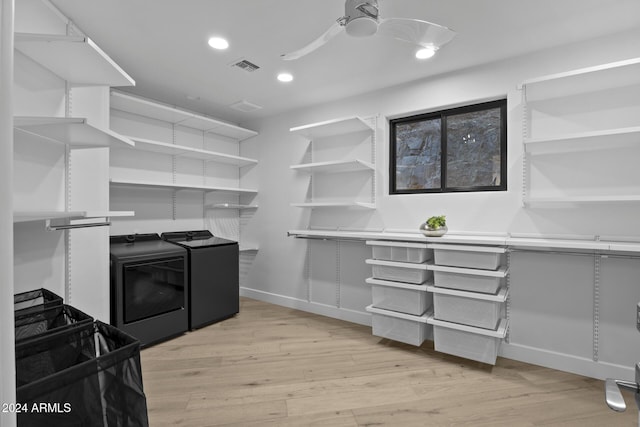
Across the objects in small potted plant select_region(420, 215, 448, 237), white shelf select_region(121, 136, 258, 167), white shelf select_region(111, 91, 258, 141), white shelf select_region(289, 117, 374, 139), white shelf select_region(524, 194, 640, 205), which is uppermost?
white shelf select_region(111, 91, 258, 141)

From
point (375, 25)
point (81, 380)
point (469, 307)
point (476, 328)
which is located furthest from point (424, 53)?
point (81, 380)

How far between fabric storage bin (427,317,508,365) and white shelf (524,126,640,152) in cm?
141

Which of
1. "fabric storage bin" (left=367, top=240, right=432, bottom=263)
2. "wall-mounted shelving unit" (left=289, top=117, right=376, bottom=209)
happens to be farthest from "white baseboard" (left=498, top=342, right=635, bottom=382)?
"wall-mounted shelving unit" (left=289, top=117, right=376, bottom=209)

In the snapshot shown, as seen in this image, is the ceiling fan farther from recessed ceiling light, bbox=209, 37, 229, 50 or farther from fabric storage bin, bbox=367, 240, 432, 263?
fabric storage bin, bbox=367, 240, 432, 263

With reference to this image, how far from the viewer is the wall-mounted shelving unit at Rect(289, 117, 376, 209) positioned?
310cm

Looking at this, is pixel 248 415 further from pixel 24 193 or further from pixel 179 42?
pixel 179 42

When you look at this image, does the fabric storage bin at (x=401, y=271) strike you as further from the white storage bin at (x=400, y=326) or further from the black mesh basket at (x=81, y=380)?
the black mesh basket at (x=81, y=380)

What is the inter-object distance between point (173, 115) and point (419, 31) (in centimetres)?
273

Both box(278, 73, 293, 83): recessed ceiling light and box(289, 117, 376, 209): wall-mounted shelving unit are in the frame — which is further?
box(289, 117, 376, 209): wall-mounted shelving unit

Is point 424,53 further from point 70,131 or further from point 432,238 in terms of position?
point 70,131

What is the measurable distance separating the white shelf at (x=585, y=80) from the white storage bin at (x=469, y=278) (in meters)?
1.38

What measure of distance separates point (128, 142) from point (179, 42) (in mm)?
939

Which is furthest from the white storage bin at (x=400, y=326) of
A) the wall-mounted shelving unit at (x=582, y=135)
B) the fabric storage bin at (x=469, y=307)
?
the wall-mounted shelving unit at (x=582, y=135)

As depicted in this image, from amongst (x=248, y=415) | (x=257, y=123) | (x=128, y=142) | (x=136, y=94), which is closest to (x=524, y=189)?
(x=248, y=415)
